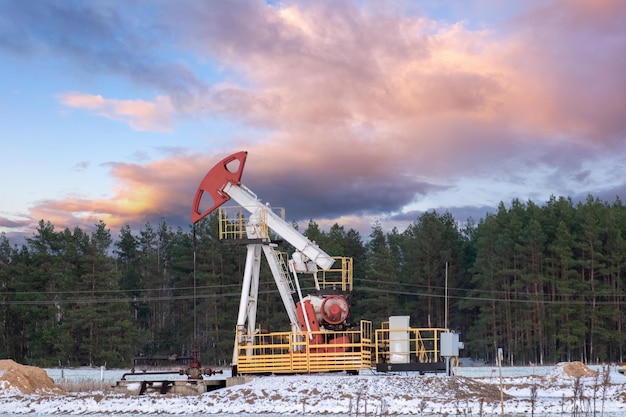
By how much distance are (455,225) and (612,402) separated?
73.7 metres

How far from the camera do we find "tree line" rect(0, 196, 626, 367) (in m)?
83.8

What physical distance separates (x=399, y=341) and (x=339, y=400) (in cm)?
594

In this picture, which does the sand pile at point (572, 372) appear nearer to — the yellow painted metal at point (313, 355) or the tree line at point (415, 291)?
the yellow painted metal at point (313, 355)

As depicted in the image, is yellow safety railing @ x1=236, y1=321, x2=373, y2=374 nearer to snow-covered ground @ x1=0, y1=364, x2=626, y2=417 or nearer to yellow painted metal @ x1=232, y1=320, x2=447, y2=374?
yellow painted metal @ x1=232, y1=320, x2=447, y2=374

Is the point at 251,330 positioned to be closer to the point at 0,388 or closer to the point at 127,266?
the point at 0,388

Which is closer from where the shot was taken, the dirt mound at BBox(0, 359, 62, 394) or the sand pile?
the dirt mound at BBox(0, 359, 62, 394)

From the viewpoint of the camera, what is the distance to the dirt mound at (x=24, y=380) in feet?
124

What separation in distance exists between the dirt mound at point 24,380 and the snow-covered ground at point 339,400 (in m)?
1.66

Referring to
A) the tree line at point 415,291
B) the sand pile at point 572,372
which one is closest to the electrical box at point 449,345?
the sand pile at point 572,372

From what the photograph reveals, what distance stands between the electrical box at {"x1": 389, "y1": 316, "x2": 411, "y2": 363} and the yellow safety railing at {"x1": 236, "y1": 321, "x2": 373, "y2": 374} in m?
0.91

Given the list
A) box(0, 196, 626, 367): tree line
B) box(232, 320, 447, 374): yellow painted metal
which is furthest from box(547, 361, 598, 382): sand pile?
box(0, 196, 626, 367): tree line

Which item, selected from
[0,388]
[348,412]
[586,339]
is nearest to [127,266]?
[586,339]

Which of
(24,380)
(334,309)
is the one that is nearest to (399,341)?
(334,309)

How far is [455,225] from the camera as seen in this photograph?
103938 mm
